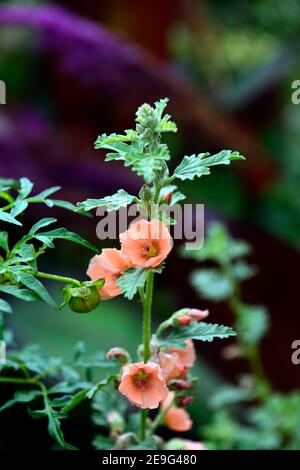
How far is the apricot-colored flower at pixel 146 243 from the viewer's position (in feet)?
1.28

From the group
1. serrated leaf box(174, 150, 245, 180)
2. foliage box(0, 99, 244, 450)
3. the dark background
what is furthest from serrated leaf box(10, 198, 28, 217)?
the dark background

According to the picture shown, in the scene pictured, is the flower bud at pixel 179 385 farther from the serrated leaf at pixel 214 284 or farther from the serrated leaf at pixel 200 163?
the serrated leaf at pixel 214 284

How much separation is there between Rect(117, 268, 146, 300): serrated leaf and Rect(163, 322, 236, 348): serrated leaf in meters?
0.05

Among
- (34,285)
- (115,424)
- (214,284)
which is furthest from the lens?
(214,284)

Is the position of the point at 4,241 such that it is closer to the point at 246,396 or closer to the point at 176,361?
the point at 176,361

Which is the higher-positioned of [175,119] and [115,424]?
[175,119]

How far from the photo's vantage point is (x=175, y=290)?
3.49 feet

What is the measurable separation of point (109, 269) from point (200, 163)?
85 mm

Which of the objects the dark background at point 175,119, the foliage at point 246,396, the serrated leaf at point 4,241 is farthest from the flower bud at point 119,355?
the dark background at point 175,119

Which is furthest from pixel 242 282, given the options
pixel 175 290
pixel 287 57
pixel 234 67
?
pixel 234 67

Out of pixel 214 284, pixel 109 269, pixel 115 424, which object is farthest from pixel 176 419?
pixel 214 284

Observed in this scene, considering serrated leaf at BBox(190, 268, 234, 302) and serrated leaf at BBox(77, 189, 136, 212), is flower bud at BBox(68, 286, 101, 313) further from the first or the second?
serrated leaf at BBox(190, 268, 234, 302)

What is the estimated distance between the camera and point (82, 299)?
15.7 inches

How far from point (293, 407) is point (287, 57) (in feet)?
3.47
